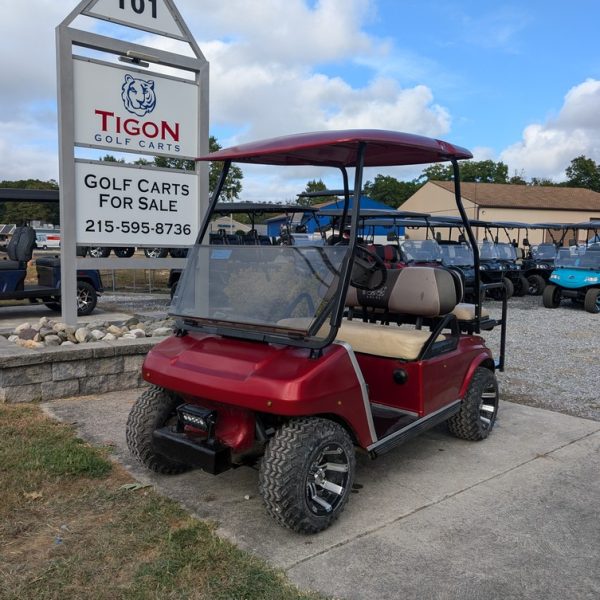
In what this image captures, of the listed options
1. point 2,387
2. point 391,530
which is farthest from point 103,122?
point 391,530

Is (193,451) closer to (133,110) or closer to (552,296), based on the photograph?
(133,110)

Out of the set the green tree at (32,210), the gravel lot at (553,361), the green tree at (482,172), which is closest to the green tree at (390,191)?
the green tree at (482,172)

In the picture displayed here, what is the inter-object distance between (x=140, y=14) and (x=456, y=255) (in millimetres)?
9231

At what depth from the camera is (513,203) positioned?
→ 42938mm

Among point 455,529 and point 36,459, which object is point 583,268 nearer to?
point 455,529

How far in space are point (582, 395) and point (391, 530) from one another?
3520 millimetres

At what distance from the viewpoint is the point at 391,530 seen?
3006mm

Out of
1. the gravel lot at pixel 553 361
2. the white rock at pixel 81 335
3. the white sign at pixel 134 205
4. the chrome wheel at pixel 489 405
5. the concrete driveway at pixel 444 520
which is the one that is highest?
the white sign at pixel 134 205

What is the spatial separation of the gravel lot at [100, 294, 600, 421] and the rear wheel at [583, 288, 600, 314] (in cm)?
15

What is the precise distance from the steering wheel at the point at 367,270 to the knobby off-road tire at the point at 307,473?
88 cm

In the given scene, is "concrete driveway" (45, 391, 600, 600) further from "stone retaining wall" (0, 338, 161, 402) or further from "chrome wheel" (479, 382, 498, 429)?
"stone retaining wall" (0, 338, 161, 402)

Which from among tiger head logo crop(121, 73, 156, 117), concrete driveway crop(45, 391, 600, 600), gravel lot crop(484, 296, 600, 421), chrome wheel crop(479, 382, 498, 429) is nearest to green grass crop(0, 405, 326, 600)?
concrete driveway crop(45, 391, 600, 600)

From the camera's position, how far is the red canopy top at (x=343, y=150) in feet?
10.2

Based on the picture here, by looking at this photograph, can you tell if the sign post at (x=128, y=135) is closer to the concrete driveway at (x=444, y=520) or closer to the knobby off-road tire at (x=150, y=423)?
the concrete driveway at (x=444, y=520)
